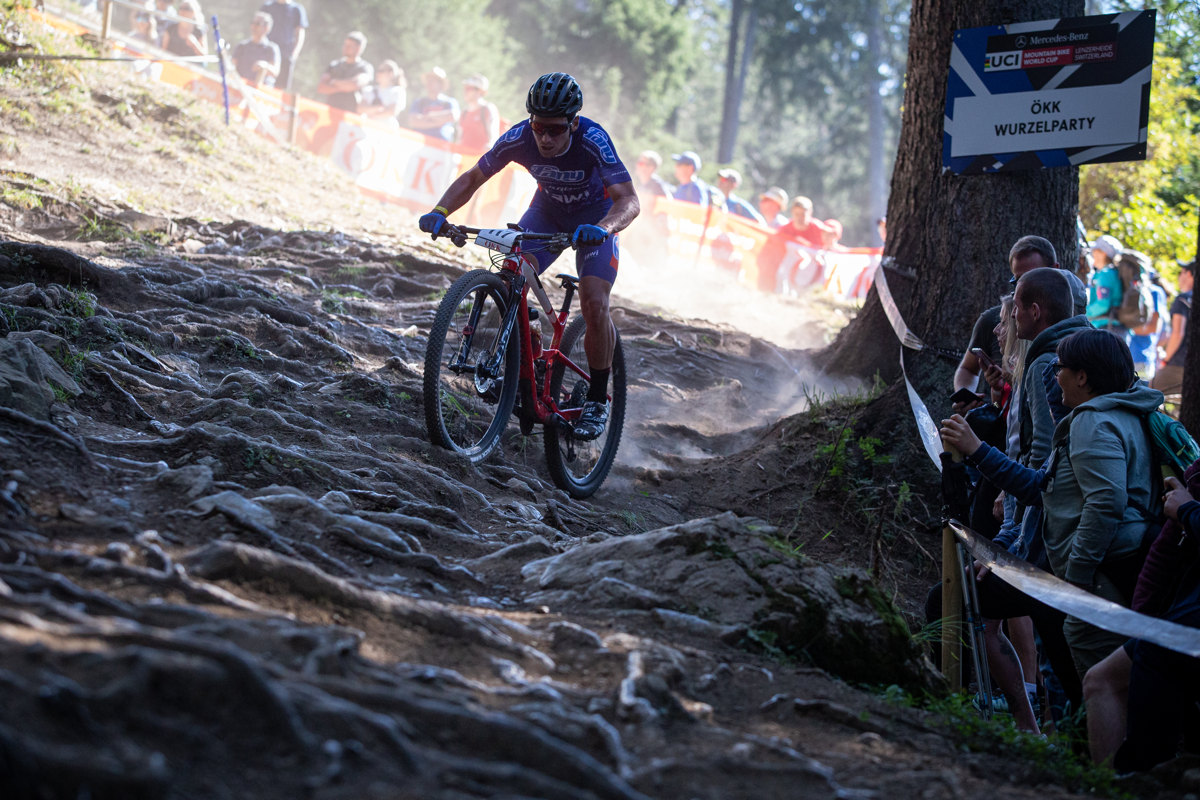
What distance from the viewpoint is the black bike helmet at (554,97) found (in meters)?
5.68

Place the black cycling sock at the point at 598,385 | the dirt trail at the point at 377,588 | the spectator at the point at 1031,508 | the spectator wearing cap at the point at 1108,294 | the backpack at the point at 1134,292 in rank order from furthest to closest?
the spectator wearing cap at the point at 1108,294 < the backpack at the point at 1134,292 < the black cycling sock at the point at 598,385 < the spectator at the point at 1031,508 < the dirt trail at the point at 377,588

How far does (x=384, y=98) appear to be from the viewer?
19.4 m

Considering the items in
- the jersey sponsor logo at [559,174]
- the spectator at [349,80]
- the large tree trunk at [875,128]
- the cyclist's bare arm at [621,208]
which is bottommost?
the cyclist's bare arm at [621,208]

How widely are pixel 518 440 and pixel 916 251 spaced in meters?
3.33

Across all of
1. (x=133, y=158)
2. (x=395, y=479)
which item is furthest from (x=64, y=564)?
(x=133, y=158)

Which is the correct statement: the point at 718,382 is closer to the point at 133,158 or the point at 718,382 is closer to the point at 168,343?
the point at 168,343

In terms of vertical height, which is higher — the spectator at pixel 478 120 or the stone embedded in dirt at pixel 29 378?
the spectator at pixel 478 120

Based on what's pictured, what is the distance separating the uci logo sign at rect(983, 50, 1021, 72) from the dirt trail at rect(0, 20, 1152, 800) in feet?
8.22

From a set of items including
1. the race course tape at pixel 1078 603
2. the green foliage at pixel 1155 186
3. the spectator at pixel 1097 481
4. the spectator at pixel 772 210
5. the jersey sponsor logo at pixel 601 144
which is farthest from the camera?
the spectator at pixel 772 210

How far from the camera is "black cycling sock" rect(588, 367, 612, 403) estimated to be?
6555 millimetres

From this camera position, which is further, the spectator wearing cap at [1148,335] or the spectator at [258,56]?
the spectator at [258,56]

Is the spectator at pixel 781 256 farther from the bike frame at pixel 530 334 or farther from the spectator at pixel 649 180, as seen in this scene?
the bike frame at pixel 530 334

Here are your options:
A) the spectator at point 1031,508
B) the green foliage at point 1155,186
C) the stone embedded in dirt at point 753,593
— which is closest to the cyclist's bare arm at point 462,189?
the stone embedded in dirt at point 753,593

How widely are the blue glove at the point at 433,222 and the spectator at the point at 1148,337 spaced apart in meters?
8.56
